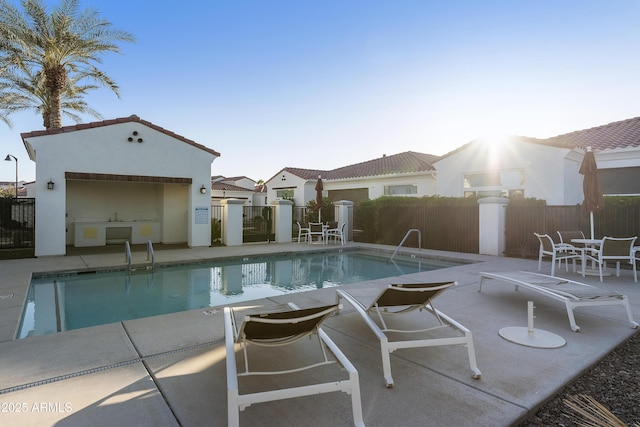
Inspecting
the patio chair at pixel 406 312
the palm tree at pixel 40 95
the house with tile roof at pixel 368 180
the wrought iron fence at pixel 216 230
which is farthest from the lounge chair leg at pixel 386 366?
the palm tree at pixel 40 95

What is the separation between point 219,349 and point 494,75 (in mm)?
11220

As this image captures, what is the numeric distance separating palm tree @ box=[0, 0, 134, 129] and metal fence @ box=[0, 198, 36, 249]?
5424 millimetres

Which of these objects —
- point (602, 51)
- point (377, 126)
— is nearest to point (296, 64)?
point (377, 126)

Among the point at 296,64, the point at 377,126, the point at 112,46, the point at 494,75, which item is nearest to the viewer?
the point at 494,75

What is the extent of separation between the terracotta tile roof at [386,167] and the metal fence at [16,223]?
1626 cm

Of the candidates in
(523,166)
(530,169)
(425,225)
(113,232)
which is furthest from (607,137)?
(113,232)

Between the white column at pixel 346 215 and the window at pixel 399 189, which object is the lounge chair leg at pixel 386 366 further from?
the window at pixel 399 189

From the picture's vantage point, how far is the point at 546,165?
13.7 m

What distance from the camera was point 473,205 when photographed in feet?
42.6

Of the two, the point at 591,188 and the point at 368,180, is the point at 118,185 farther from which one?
the point at 591,188

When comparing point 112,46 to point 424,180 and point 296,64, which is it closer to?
point 296,64

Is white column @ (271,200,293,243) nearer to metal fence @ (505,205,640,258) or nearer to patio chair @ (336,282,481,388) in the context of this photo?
metal fence @ (505,205,640,258)

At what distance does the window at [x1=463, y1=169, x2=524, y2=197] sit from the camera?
1480cm

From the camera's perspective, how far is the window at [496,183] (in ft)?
48.5
